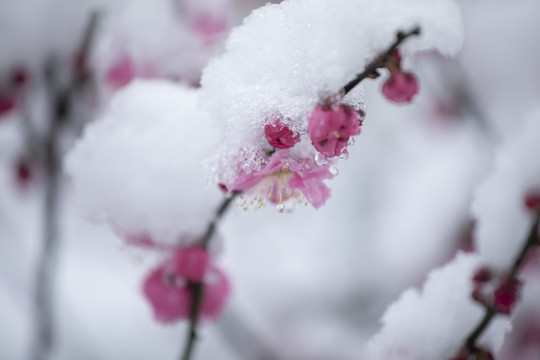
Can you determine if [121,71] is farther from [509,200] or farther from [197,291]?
[509,200]

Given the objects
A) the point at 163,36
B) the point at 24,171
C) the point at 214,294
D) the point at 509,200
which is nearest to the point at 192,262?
the point at 214,294

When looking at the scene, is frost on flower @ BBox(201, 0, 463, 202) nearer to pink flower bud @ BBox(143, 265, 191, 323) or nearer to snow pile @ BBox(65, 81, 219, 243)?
snow pile @ BBox(65, 81, 219, 243)

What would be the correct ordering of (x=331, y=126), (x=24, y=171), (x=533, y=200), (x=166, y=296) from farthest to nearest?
(x=24, y=171), (x=166, y=296), (x=533, y=200), (x=331, y=126)

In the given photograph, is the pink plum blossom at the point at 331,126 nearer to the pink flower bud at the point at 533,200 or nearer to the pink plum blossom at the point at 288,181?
the pink plum blossom at the point at 288,181

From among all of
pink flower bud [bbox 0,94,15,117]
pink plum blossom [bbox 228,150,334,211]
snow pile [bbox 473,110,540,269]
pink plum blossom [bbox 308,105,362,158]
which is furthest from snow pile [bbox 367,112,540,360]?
pink flower bud [bbox 0,94,15,117]

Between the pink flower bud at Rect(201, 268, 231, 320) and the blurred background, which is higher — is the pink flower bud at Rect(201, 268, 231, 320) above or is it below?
below

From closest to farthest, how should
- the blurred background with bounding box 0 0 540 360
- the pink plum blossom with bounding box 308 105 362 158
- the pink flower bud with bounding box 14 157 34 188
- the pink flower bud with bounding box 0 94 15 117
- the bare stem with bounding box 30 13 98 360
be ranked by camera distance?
the pink plum blossom with bounding box 308 105 362 158 < the bare stem with bounding box 30 13 98 360 < the pink flower bud with bounding box 0 94 15 117 < the blurred background with bounding box 0 0 540 360 < the pink flower bud with bounding box 14 157 34 188
